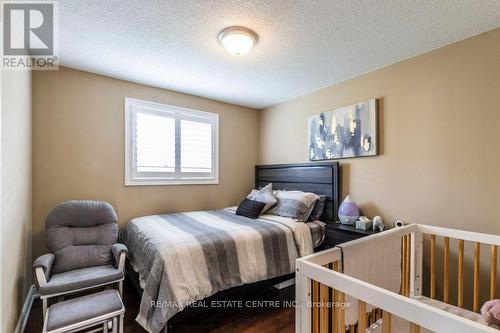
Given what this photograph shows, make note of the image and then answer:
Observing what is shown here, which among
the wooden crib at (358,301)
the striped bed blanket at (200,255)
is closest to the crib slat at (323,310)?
the wooden crib at (358,301)

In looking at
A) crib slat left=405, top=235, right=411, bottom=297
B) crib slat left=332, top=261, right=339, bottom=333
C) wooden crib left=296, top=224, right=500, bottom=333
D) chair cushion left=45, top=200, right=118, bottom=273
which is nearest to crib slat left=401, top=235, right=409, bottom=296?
crib slat left=405, top=235, right=411, bottom=297

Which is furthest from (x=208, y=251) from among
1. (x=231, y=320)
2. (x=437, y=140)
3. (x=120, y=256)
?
(x=437, y=140)

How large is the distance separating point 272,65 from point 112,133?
6.96ft

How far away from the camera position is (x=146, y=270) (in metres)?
1.98

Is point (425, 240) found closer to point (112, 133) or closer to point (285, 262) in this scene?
point (285, 262)

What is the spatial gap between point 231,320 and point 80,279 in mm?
1334

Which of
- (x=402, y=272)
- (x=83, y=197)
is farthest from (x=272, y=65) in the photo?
(x=83, y=197)

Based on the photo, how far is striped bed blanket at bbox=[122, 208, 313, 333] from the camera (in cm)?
177

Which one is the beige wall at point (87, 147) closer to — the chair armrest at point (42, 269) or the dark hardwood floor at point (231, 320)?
the chair armrest at point (42, 269)

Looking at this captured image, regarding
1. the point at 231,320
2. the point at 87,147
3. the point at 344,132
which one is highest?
the point at 344,132

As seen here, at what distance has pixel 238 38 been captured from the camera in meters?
1.95

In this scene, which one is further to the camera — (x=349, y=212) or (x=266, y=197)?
(x=266, y=197)

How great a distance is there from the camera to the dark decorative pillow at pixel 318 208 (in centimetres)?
300

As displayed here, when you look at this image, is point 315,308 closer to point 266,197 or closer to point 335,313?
point 335,313
